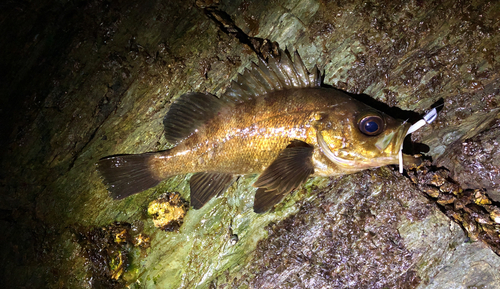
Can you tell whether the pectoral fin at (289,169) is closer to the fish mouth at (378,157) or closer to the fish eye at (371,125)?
the fish mouth at (378,157)

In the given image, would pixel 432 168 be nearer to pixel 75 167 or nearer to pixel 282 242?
pixel 282 242

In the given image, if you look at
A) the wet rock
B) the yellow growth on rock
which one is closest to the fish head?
the wet rock

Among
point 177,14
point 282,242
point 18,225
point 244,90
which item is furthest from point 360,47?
point 18,225

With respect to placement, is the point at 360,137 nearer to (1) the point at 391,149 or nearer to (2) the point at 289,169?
(1) the point at 391,149

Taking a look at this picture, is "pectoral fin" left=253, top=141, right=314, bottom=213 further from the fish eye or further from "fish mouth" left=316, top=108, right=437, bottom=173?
the fish eye

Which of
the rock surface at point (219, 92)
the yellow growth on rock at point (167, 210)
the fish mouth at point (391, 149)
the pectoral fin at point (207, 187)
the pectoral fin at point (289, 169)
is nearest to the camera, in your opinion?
the fish mouth at point (391, 149)

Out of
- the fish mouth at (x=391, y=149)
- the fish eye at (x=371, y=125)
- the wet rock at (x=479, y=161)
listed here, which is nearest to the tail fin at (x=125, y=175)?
the fish mouth at (x=391, y=149)
